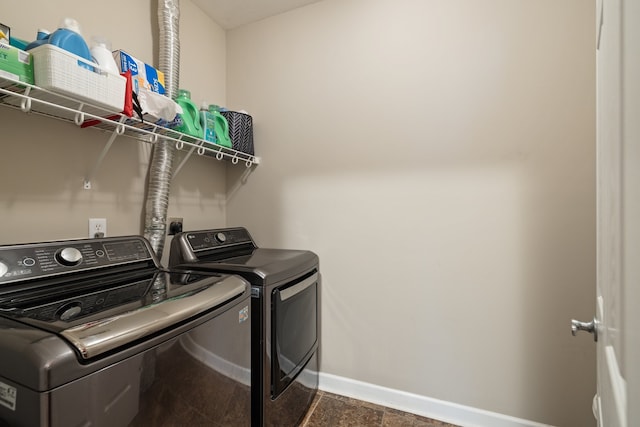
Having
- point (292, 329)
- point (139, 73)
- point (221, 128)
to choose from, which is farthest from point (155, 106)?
point (292, 329)

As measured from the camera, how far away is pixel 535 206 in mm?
1490

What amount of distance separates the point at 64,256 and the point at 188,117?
2.85 ft

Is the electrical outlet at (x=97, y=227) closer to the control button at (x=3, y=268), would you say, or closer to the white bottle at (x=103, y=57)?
the control button at (x=3, y=268)

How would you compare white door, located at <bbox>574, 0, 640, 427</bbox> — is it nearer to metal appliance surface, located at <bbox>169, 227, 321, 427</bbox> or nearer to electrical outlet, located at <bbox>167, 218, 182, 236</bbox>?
metal appliance surface, located at <bbox>169, 227, 321, 427</bbox>

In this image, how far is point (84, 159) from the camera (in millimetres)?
1361

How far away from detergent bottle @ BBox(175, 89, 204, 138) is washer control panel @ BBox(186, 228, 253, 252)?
1.77 feet

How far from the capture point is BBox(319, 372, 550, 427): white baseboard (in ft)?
5.13

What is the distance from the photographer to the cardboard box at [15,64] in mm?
870

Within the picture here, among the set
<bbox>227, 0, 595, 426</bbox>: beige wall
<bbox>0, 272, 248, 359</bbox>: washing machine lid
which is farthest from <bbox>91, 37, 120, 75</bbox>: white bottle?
<bbox>227, 0, 595, 426</bbox>: beige wall

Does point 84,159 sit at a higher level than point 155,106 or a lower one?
lower

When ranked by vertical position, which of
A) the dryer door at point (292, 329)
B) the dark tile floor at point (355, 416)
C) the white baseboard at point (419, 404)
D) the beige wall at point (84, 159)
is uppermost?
the beige wall at point (84, 159)

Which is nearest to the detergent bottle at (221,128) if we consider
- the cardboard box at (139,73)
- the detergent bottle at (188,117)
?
the detergent bottle at (188,117)

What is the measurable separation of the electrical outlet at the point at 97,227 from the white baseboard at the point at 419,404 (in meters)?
1.54

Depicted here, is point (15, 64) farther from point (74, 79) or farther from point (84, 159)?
point (84, 159)
